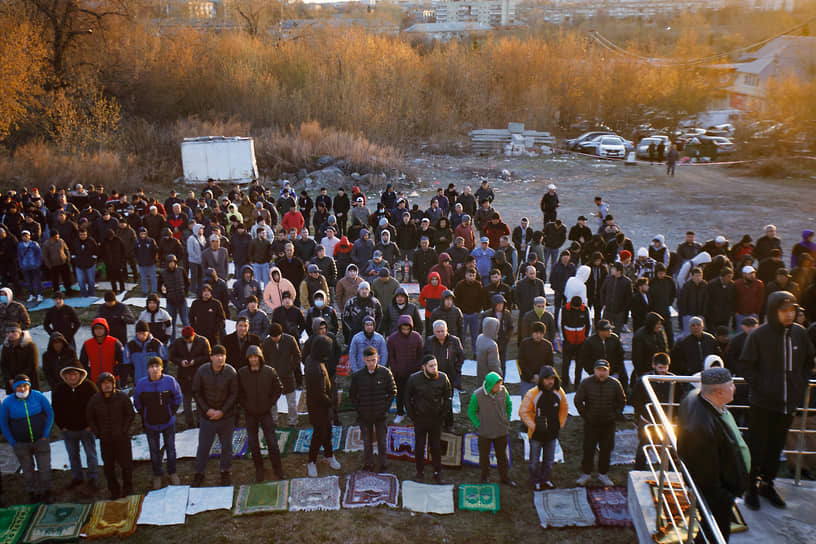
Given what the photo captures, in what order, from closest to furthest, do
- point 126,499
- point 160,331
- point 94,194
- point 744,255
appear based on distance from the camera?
point 126,499 < point 160,331 < point 744,255 < point 94,194

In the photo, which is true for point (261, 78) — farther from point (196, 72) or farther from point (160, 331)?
point (160, 331)

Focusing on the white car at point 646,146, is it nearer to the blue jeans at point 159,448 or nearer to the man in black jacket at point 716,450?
the blue jeans at point 159,448

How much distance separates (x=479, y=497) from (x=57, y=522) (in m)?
4.47

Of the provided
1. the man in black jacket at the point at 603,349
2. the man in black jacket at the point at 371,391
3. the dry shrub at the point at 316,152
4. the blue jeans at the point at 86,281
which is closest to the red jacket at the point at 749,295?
the man in black jacket at the point at 603,349

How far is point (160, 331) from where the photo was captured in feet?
28.6

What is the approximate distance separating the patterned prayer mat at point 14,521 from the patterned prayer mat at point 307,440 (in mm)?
2899

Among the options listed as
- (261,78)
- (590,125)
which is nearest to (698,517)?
(261,78)

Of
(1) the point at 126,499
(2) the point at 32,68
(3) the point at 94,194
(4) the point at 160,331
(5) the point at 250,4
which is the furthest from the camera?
(5) the point at 250,4

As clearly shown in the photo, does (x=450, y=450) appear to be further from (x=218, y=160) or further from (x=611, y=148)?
(x=611, y=148)

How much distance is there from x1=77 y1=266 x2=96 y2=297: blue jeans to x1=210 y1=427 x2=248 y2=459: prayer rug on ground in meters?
6.49

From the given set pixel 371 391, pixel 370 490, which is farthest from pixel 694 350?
pixel 370 490

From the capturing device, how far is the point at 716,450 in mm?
3807

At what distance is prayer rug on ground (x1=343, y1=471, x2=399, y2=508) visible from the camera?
678cm

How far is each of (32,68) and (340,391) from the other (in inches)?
988
